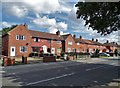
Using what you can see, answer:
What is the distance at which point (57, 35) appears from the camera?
69312 millimetres

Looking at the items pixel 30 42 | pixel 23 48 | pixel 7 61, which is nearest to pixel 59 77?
pixel 7 61

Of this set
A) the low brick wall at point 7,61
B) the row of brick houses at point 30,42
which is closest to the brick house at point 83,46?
the row of brick houses at point 30,42

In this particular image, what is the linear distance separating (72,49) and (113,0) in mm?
60645

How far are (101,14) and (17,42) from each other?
121 ft

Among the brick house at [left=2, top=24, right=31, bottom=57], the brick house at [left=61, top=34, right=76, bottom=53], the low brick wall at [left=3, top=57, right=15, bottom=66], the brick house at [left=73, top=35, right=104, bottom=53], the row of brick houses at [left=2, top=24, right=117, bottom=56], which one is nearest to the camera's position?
the low brick wall at [left=3, top=57, right=15, bottom=66]

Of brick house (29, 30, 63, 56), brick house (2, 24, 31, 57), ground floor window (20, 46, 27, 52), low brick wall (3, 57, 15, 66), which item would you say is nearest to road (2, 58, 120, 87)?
low brick wall (3, 57, 15, 66)

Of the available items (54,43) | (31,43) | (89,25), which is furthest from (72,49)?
(89,25)

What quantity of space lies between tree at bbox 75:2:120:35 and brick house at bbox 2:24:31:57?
3395 centimetres

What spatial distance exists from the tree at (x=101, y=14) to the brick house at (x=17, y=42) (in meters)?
34.0

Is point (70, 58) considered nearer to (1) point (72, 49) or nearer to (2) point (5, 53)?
(2) point (5, 53)

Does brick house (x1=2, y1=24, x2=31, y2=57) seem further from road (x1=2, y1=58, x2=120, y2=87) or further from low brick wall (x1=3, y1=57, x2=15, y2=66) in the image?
road (x1=2, y1=58, x2=120, y2=87)

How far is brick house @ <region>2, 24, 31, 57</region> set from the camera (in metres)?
48.1

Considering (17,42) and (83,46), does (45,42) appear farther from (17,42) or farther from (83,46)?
(83,46)

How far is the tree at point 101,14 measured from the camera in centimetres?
1456
